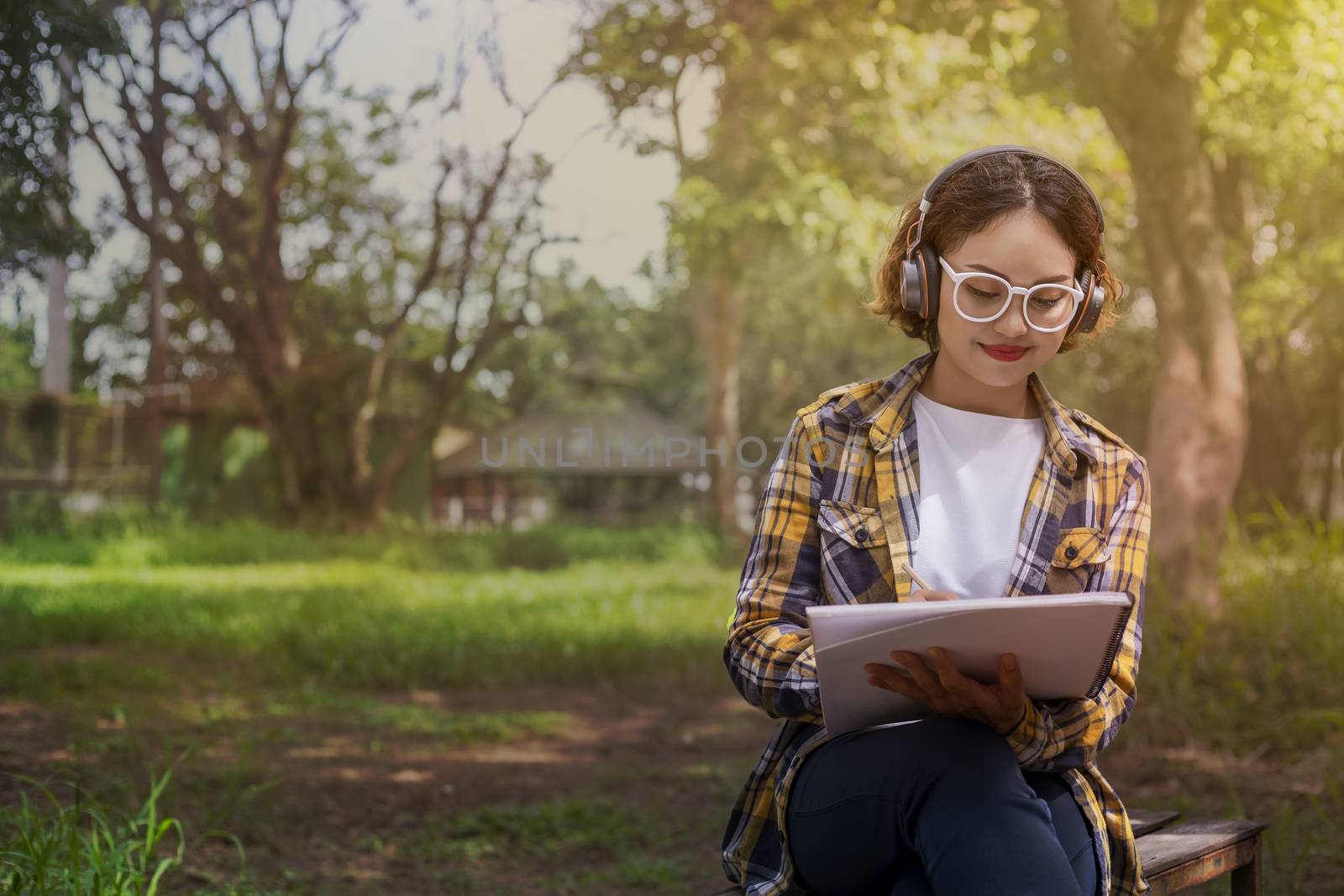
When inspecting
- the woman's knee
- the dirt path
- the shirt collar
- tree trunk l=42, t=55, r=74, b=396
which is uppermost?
tree trunk l=42, t=55, r=74, b=396

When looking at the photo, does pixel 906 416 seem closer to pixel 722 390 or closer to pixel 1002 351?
pixel 1002 351

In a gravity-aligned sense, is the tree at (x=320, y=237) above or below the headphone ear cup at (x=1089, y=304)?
above

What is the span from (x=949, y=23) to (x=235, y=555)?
489 cm

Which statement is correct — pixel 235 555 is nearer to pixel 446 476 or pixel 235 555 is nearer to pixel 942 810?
pixel 446 476

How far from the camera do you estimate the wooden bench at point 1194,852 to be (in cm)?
185

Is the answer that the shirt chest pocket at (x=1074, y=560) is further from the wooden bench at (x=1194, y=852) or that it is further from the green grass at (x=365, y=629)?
the green grass at (x=365, y=629)

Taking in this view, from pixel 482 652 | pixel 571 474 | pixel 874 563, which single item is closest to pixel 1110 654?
pixel 874 563

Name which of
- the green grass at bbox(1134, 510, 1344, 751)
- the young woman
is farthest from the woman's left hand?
the green grass at bbox(1134, 510, 1344, 751)

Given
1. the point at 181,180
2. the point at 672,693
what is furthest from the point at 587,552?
the point at 181,180

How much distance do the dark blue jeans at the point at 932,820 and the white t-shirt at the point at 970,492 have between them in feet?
0.75

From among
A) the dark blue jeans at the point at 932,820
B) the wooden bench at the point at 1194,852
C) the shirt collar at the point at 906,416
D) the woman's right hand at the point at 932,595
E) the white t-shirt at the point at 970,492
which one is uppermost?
the shirt collar at the point at 906,416

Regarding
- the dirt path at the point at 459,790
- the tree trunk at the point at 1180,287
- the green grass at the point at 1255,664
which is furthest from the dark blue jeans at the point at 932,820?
the tree trunk at the point at 1180,287

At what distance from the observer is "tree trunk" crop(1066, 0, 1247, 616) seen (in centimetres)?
512

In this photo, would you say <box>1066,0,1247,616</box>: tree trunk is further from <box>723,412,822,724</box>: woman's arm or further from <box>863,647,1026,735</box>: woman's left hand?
<box>863,647,1026,735</box>: woman's left hand
